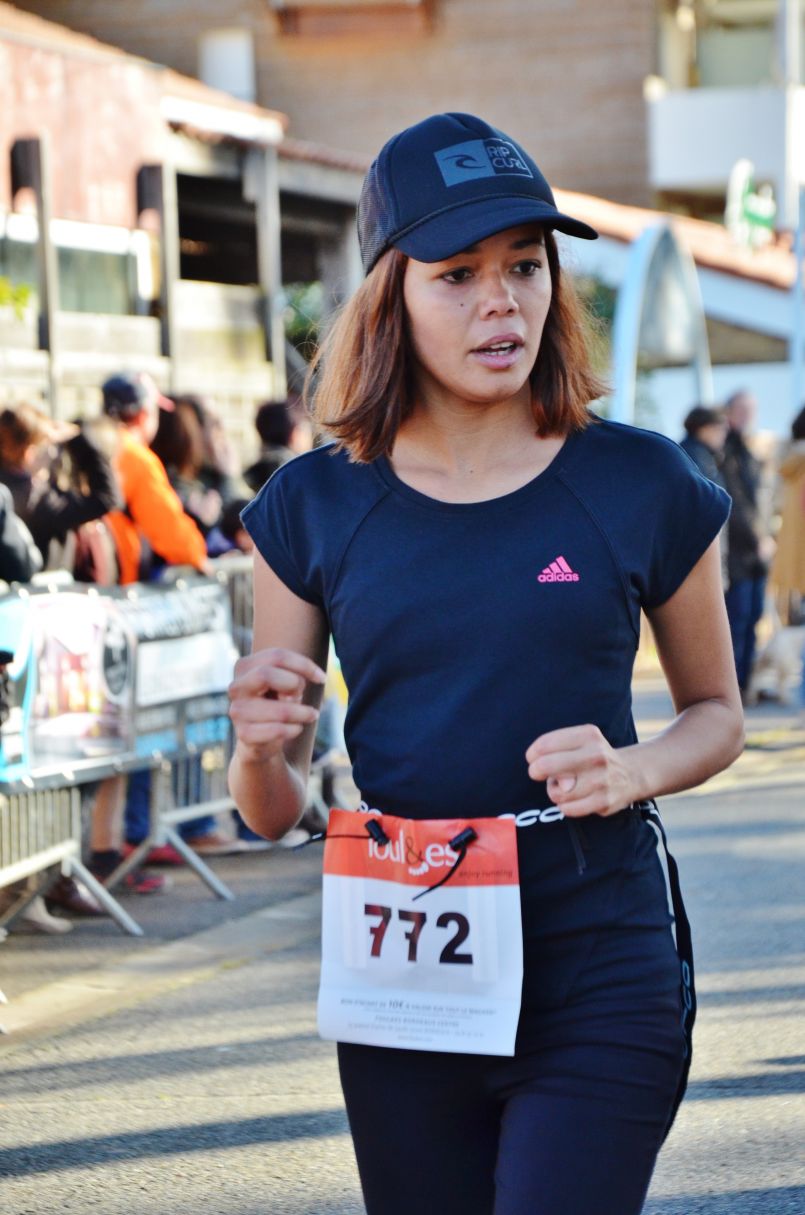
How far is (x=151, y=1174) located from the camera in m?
4.99

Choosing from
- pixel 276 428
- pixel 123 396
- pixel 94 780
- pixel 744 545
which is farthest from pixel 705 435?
pixel 94 780

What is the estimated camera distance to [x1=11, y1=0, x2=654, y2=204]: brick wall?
3453cm

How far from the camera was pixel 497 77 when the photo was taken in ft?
115

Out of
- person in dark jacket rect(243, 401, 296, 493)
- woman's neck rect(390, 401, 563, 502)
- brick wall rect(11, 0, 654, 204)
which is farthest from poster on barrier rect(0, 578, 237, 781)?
brick wall rect(11, 0, 654, 204)

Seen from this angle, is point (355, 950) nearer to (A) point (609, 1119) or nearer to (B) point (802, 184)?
(A) point (609, 1119)

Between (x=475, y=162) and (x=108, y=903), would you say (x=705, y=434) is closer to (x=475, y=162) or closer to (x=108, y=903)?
(x=108, y=903)

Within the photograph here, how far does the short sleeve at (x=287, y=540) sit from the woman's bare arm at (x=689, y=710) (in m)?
0.45

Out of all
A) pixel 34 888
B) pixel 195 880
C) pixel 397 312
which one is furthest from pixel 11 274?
pixel 397 312

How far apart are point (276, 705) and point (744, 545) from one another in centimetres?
1188

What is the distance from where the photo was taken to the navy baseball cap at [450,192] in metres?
2.67

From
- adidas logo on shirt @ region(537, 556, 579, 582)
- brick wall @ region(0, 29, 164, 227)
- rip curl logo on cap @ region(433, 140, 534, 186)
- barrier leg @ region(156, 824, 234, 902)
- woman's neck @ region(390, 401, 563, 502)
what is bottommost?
barrier leg @ region(156, 824, 234, 902)

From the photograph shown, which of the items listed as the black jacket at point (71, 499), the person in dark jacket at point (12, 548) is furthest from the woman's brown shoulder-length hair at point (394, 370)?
the black jacket at point (71, 499)

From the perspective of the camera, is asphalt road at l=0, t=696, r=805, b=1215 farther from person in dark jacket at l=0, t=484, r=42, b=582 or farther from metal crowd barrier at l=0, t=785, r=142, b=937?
person in dark jacket at l=0, t=484, r=42, b=582

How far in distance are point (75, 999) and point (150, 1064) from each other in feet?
2.86
